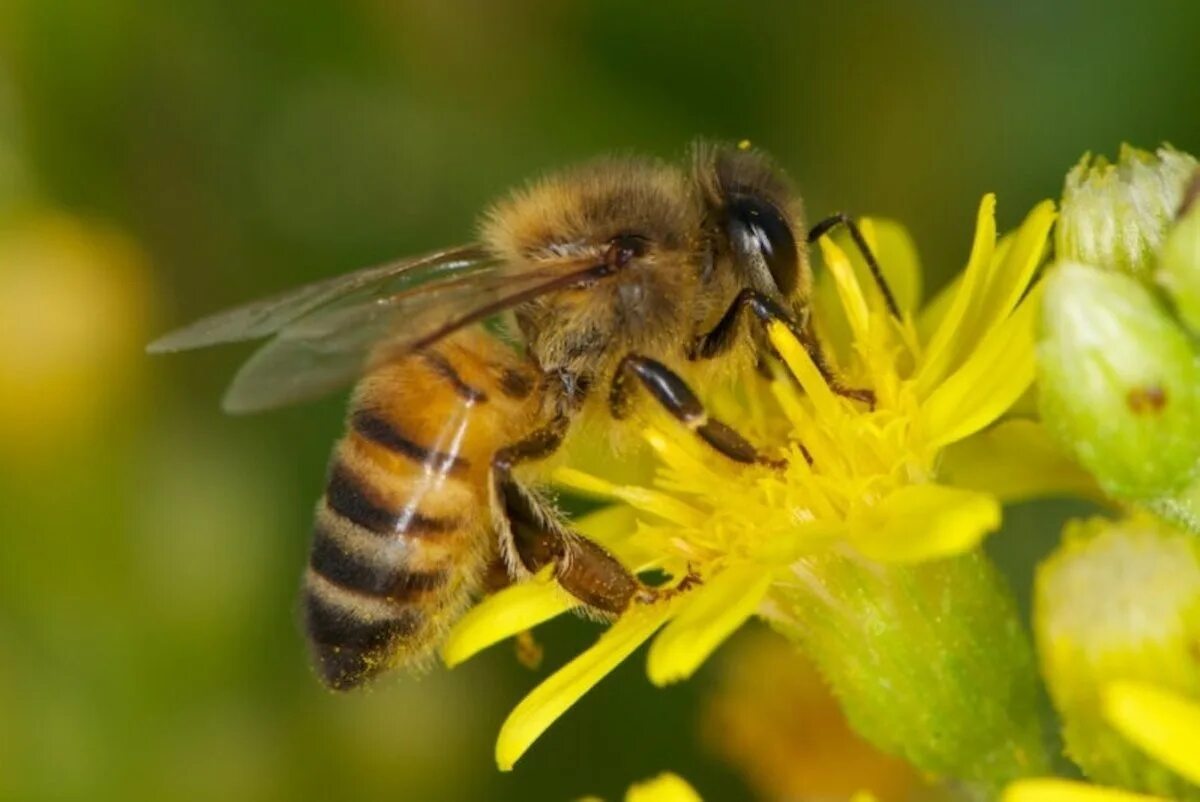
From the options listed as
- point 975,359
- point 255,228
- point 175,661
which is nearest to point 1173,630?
point 975,359

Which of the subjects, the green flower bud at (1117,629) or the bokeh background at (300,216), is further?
the bokeh background at (300,216)

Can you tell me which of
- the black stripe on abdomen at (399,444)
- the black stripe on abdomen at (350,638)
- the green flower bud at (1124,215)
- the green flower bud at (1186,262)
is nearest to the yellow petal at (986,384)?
the green flower bud at (1124,215)

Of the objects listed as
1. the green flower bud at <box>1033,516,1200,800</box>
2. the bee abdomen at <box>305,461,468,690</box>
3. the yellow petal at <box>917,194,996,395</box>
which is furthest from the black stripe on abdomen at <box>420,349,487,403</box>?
the green flower bud at <box>1033,516,1200,800</box>

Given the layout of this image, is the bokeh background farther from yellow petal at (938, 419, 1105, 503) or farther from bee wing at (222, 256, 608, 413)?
bee wing at (222, 256, 608, 413)

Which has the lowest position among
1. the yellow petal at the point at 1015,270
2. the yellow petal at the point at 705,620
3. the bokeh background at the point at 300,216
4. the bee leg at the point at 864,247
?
the bokeh background at the point at 300,216

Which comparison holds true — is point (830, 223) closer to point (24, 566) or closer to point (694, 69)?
point (694, 69)

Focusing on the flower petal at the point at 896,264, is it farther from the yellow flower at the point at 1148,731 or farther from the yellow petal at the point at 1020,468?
the yellow flower at the point at 1148,731

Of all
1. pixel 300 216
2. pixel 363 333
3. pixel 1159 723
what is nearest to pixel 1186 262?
pixel 1159 723

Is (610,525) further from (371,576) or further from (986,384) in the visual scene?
(986,384)
